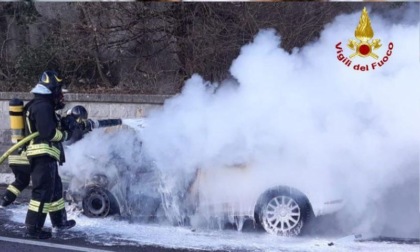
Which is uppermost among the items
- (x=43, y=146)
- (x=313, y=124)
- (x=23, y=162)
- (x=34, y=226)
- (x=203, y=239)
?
(x=313, y=124)

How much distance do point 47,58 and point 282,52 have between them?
768 centimetres

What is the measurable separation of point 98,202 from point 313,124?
2.66 metres

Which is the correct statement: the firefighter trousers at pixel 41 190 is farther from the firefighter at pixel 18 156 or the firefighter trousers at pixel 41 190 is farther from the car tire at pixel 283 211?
the car tire at pixel 283 211

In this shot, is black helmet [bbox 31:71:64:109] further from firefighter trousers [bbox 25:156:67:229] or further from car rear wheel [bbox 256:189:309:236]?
car rear wheel [bbox 256:189:309:236]

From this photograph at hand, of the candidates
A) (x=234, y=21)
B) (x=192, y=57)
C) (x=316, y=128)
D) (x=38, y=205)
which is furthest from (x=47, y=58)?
(x=316, y=128)

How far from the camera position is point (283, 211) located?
6.96m

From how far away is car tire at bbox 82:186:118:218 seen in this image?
7590 millimetres

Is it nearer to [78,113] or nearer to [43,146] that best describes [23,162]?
[43,146]

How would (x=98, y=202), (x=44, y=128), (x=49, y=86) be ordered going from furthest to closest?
(x=98, y=202), (x=49, y=86), (x=44, y=128)

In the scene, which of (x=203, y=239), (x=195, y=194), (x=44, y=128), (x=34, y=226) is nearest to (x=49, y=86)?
(x=44, y=128)

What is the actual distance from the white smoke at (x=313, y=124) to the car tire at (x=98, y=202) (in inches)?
28.3

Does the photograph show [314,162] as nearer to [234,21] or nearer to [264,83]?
[264,83]

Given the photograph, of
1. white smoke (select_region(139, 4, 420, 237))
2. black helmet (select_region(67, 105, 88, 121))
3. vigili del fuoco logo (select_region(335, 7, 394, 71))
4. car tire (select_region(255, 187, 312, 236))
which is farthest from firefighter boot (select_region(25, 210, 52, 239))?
vigili del fuoco logo (select_region(335, 7, 394, 71))

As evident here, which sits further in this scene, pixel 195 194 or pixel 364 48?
pixel 364 48
